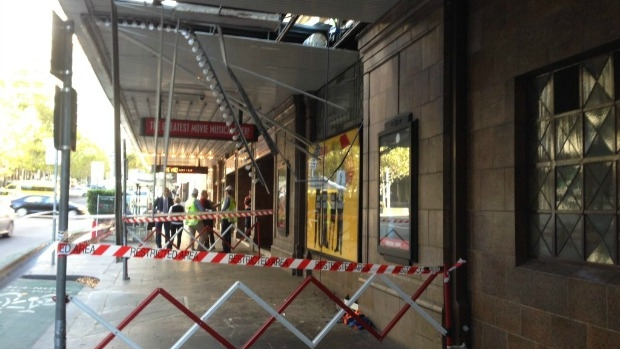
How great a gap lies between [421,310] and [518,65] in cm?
247

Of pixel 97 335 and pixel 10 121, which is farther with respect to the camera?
pixel 10 121

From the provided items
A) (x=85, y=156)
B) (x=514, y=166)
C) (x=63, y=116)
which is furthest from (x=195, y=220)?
(x=85, y=156)

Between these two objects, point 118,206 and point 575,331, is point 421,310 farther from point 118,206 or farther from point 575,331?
point 118,206

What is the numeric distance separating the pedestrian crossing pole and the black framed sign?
11.4 ft

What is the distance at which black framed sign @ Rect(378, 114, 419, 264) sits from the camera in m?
5.87

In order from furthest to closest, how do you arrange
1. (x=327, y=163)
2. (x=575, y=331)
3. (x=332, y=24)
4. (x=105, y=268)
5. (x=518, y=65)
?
(x=105, y=268), (x=327, y=163), (x=332, y=24), (x=518, y=65), (x=575, y=331)

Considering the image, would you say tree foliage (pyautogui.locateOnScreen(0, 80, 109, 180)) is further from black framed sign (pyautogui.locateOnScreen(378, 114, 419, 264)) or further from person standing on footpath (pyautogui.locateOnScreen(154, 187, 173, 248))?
black framed sign (pyautogui.locateOnScreen(378, 114, 419, 264))

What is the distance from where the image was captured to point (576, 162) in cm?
405

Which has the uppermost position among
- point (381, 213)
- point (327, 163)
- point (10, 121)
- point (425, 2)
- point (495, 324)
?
point (10, 121)

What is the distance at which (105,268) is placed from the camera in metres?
11.6

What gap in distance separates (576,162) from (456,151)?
1297mm

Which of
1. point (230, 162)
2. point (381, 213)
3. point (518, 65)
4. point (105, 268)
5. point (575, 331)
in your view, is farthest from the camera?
point (230, 162)

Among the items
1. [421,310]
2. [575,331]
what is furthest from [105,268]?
[575,331]

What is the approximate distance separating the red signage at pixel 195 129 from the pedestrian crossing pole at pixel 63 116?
5.56 m
